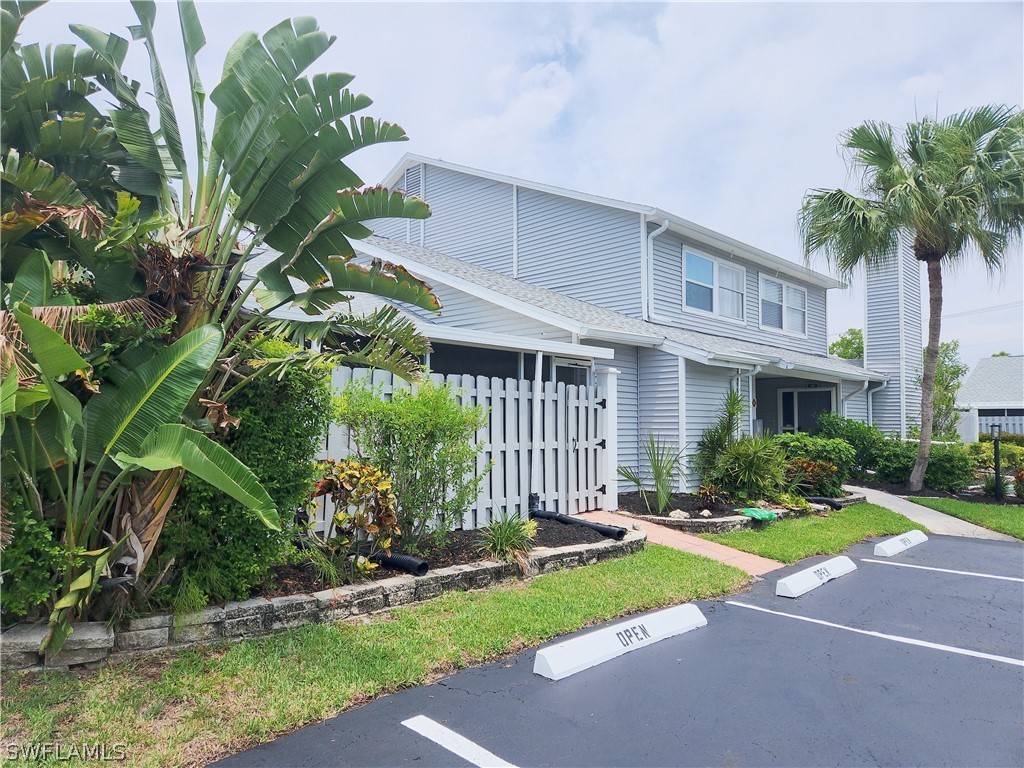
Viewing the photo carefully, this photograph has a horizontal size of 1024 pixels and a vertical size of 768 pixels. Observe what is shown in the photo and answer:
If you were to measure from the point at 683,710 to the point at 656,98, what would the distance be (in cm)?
900

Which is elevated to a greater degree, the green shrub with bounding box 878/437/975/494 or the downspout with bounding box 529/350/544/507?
the downspout with bounding box 529/350/544/507

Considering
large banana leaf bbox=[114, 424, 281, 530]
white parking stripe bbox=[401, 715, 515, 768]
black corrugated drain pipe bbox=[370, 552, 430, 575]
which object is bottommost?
white parking stripe bbox=[401, 715, 515, 768]

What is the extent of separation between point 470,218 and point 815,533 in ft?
41.5

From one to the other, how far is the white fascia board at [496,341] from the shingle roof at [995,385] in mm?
29156

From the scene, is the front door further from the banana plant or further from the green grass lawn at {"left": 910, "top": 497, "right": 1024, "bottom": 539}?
the banana plant

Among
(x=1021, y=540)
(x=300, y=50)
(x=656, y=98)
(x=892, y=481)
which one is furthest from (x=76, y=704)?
(x=892, y=481)

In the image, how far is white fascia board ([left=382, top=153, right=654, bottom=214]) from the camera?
1470 centimetres

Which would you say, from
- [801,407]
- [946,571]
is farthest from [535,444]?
[801,407]

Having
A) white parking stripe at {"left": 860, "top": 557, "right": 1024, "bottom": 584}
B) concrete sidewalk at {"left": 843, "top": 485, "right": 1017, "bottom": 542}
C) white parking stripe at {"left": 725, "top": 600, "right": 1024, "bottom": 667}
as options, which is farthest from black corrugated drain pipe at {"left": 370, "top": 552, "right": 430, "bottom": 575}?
concrete sidewalk at {"left": 843, "top": 485, "right": 1017, "bottom": 542}

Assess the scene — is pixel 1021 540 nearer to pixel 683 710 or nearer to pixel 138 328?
pixel 683 710

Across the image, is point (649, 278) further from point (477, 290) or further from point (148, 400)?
point (148, 400)

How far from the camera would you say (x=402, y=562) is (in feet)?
19.6

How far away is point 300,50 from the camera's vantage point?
4.75m

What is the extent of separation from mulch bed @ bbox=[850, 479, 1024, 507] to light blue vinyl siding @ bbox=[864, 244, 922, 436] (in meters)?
5.68
